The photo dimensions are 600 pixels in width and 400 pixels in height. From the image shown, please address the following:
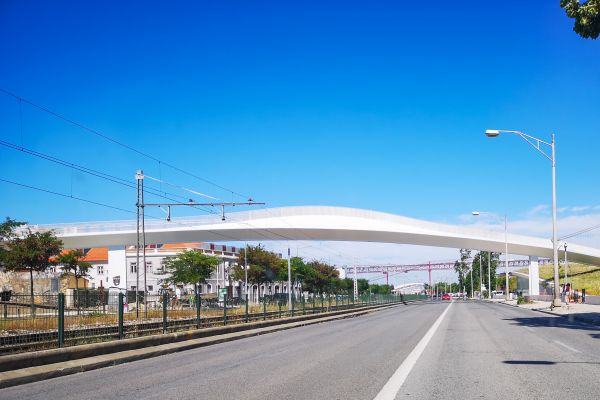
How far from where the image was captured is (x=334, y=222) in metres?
76.8

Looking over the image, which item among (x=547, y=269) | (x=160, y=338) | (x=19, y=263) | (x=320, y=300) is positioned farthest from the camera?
(x=547, y=269)

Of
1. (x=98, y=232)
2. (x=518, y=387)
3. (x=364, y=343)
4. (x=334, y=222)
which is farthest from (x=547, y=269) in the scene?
(x=518, y=387)

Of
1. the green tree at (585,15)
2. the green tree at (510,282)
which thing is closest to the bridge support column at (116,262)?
the green tree at (585,15)

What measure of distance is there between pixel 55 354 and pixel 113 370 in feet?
4.08

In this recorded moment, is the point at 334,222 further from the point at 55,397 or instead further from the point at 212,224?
the point at 55,397

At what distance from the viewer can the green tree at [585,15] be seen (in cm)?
1938

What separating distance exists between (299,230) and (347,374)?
224ft

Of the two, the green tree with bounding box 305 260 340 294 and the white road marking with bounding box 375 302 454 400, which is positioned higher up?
the white road marking with bounding box 375 302 454 400

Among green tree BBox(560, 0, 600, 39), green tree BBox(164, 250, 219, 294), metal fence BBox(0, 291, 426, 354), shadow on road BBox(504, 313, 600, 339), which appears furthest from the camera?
green tree BBox(164, 250, 219, 294)

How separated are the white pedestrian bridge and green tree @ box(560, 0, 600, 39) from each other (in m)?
56.1

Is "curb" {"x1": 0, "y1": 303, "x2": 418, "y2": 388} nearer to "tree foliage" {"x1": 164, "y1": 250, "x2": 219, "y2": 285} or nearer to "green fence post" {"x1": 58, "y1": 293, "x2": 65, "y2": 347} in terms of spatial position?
"green fence post" {"x1": 58, "y1": 293, "x2": 65, "y2": 347}

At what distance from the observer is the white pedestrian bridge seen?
250 ft

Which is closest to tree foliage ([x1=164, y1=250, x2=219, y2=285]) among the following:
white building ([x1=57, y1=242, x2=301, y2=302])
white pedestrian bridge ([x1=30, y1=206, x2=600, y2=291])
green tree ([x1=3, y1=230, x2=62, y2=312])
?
white pedestrian bridge ([x1=30, y1=206, x2=600, y2=291])

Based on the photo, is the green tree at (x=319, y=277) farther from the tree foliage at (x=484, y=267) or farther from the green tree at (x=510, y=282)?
the tree foliage at (x=484, y=267)
